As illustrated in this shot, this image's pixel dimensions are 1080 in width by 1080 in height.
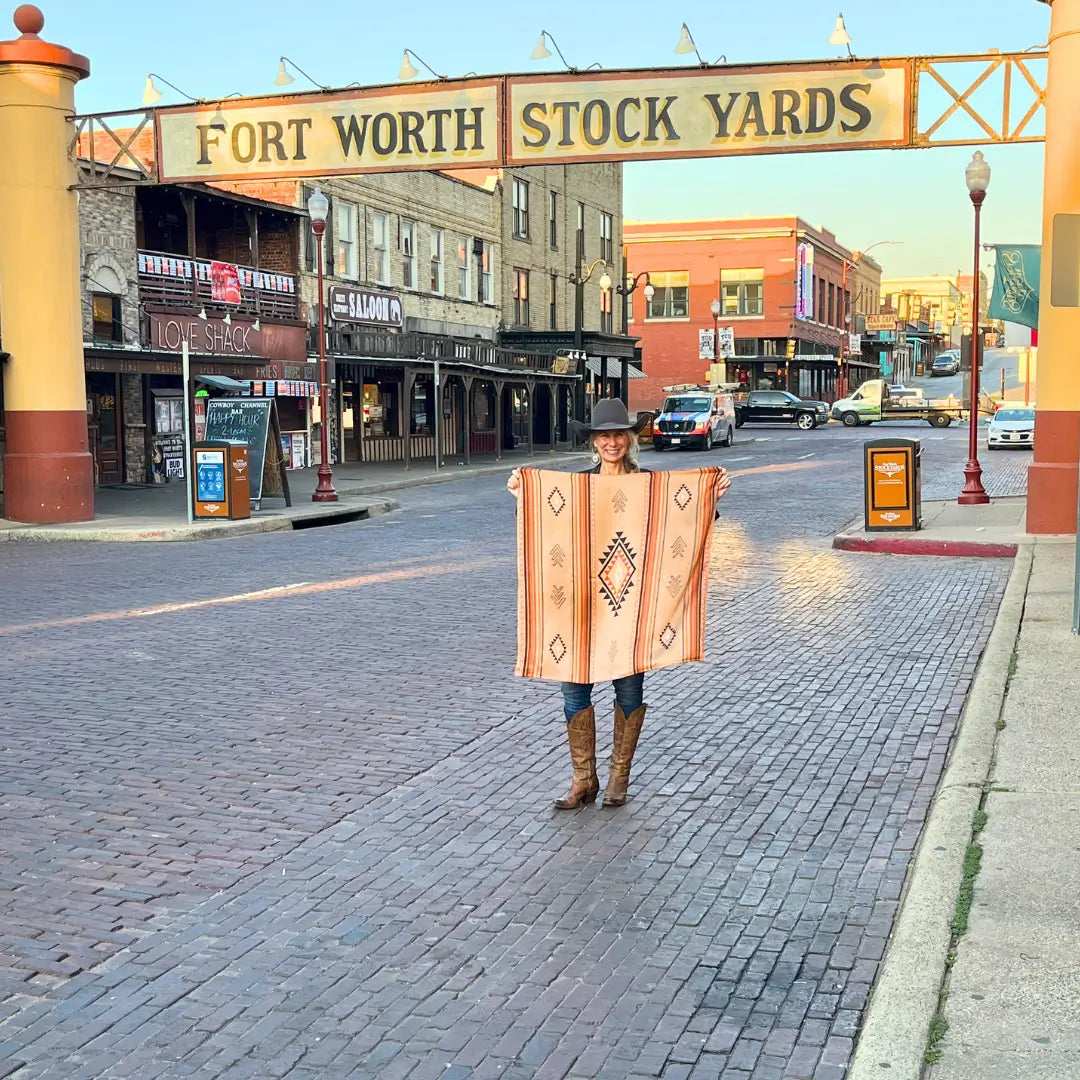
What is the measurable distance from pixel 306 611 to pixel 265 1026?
807 cm

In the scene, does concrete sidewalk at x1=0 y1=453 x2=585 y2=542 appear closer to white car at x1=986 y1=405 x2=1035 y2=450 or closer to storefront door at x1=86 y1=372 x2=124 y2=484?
storefront door at x1=86 y1=372 x2=124 y2=484

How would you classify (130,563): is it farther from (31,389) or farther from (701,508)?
(701,508)

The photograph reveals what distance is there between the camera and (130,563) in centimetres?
1582

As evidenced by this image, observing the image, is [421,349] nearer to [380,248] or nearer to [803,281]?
[380,248]

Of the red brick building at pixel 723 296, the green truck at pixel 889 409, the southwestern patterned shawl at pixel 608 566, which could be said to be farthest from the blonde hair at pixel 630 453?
the red brick building at pixel 723 296

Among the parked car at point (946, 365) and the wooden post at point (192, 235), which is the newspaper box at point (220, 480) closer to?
the wooden post at point (192, 235)

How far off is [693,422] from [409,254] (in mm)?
9663

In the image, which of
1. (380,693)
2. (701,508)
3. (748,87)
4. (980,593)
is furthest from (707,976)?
(748,87)

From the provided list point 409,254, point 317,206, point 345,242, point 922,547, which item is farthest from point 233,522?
point 409,254

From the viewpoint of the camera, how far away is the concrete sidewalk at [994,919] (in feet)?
11.7

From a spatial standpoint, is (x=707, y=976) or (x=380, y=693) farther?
(x=380, y=693)

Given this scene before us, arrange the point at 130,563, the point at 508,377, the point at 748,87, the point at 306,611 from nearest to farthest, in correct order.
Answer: the point at 306,611, the point at 130,563, the point at 748,87, the point at 508,377

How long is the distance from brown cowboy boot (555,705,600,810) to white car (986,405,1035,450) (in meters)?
34.6

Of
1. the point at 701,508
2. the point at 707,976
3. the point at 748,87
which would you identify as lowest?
the point at 707,976
